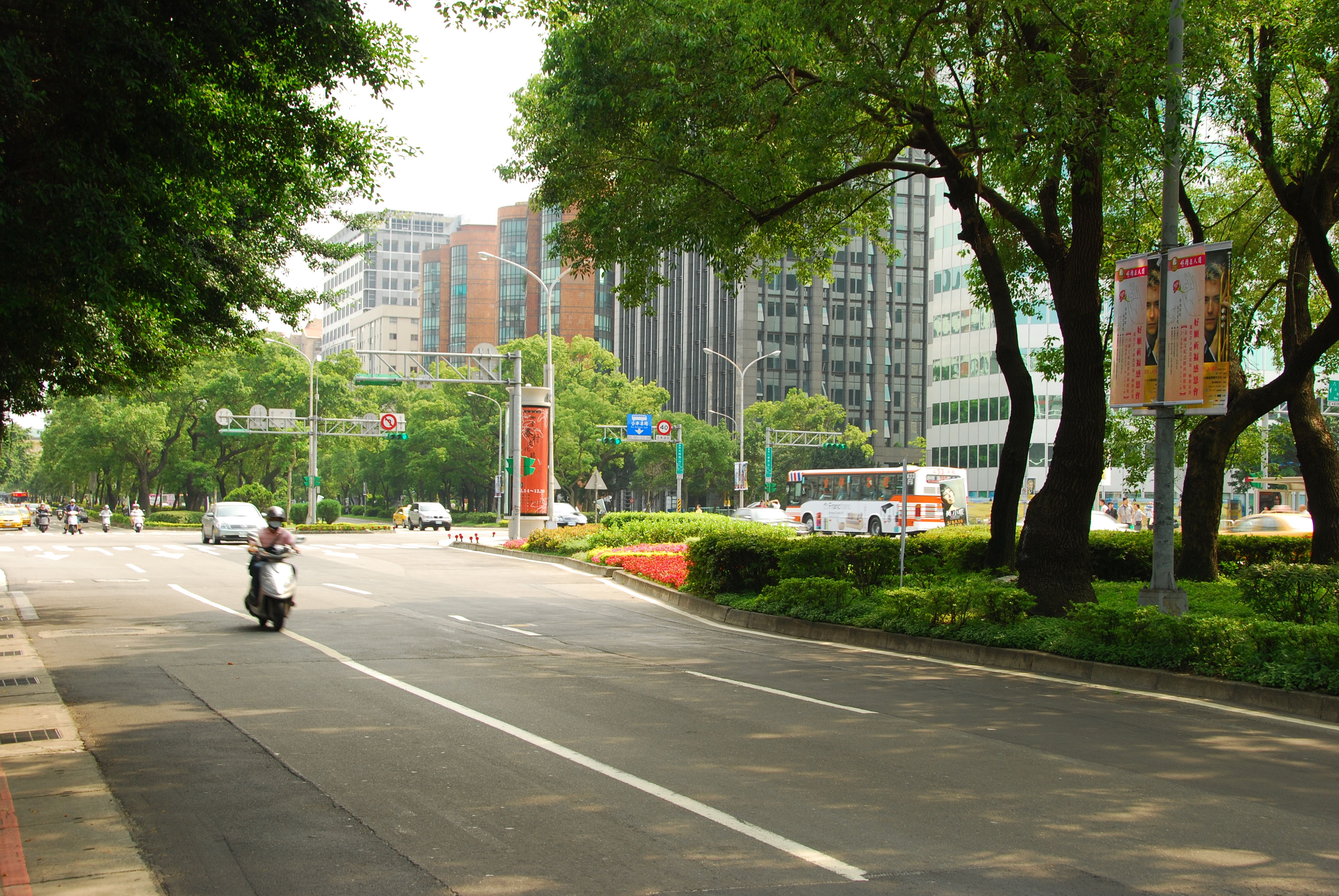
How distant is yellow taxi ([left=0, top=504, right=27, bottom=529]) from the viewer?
57.0 meters

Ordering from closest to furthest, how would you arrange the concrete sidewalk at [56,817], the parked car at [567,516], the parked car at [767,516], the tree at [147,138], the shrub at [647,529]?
the concrete sidewalk at [56,817] < the tree at [147,138] < the shrub at [647,529] < the parked car at [767,516] < the parked car at [567,516]

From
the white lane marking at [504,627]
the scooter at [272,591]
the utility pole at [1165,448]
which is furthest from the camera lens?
the white lane marking at [504,627]

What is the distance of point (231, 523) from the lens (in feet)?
132

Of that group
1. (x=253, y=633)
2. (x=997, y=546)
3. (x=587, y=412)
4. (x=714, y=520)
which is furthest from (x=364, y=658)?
(x=587, y=412)

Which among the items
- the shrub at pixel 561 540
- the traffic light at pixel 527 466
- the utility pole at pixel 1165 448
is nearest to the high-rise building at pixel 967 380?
the traffic light at pixel 527 466

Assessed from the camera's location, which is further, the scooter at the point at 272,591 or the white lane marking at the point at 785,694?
the scooter at the point at 272,591

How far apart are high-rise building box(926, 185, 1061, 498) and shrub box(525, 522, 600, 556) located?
4643 centimetres

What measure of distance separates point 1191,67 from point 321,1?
1033cm

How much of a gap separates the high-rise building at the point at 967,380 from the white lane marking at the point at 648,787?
6825cm

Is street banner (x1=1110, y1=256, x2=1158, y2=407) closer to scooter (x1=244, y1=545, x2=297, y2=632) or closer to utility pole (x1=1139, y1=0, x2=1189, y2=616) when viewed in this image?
utility pole (x1=1139, y1=0, x2=1189, y2=616)

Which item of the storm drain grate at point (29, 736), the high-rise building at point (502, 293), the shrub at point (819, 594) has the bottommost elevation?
the storm drain grate at point (29, 736)

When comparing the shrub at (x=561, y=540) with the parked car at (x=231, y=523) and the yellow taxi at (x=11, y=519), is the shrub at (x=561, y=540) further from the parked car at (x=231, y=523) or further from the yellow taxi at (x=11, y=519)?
the yellow taxi at (x=11, y=519)

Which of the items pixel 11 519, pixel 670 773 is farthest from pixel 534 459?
pixel 11 519

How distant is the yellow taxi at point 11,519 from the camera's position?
57.0 metres
